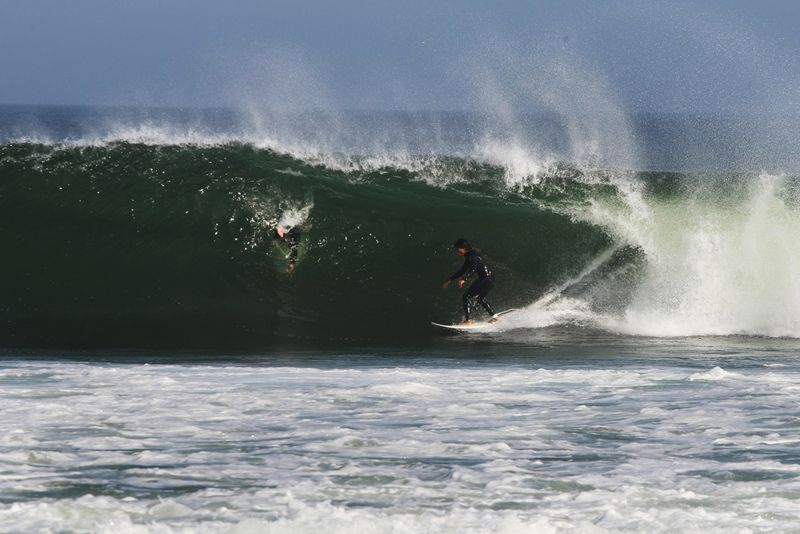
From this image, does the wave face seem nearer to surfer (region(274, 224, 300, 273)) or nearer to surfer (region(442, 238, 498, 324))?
surfer (region(274, 224, 300, 273))

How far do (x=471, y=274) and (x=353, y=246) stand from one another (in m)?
2.61

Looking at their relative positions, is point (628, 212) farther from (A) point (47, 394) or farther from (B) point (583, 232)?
(A) point (47, 394)

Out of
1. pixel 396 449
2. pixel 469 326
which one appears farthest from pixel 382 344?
pixel 396 449

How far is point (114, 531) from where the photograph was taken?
5.23 metres

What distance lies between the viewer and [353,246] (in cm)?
1549

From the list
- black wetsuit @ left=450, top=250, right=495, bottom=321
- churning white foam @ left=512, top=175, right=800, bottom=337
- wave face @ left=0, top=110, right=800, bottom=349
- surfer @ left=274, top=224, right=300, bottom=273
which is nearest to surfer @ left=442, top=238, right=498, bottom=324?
black wetsuit @ left=450, top=250, right=495, bottom=321

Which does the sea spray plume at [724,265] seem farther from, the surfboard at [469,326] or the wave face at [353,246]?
the surfboard at [469,326]

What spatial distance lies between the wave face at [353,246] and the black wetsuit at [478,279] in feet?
1.41

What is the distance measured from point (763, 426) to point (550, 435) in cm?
147

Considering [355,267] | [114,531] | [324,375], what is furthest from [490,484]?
[355,267]

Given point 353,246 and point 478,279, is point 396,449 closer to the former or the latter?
point 478,279

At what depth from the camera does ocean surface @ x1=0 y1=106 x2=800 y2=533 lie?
5.79 m

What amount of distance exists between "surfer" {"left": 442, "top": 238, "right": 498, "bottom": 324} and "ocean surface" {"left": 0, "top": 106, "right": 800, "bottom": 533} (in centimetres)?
49

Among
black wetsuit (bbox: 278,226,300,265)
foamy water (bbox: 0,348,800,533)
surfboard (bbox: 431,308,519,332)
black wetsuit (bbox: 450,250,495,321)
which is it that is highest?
black wetsuit (bbox: 278,226,300,265)
